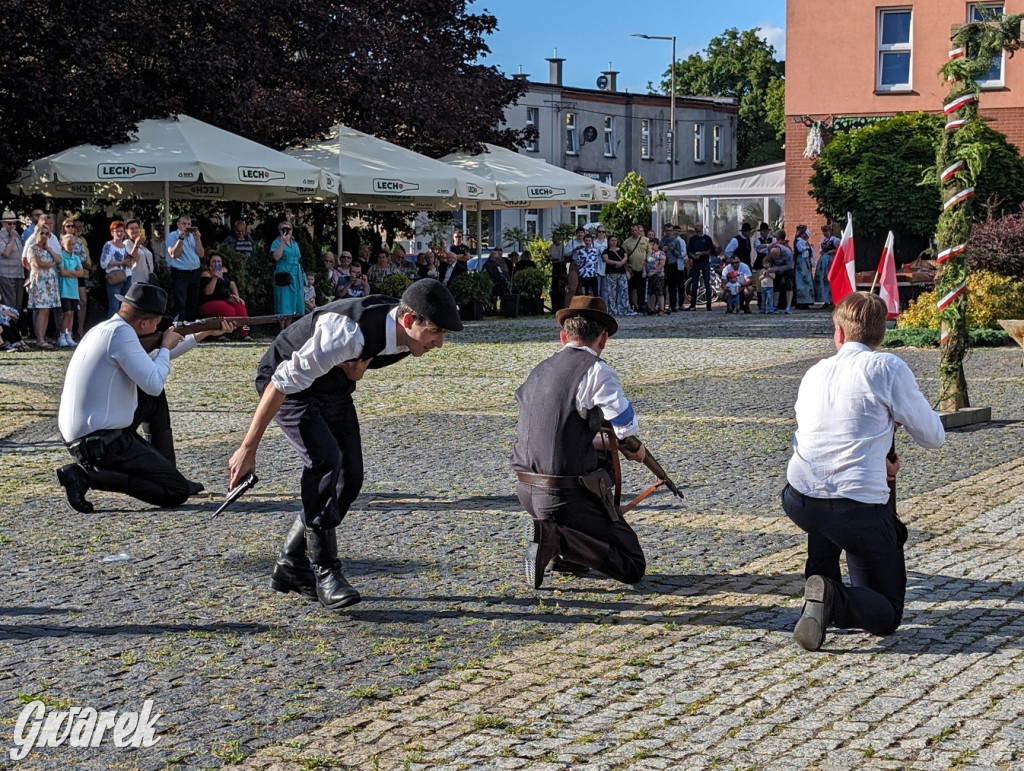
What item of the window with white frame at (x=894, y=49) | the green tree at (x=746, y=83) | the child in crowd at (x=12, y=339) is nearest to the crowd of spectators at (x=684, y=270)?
the window with white frame at (x=894, y=49)

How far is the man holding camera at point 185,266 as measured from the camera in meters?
21.4

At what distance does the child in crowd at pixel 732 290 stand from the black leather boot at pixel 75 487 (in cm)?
2328

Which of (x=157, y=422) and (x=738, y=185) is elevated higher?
(x=738, y=185)

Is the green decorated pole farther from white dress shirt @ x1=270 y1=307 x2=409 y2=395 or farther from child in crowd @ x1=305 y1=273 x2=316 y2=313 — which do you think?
child in crowd @ x1=305 y1=273 x2=316 y2=313

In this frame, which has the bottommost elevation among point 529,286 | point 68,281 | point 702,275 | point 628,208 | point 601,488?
point 601,488

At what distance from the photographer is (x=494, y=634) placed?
636 centimetres

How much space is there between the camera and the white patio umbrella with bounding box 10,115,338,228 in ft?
70.4

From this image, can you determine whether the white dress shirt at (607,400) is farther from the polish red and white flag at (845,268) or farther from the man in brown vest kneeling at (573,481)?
the polish red and white flag at (845,268)

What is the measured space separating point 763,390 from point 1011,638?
9615 millimetres

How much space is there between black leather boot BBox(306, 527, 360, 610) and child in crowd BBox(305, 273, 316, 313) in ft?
56.5

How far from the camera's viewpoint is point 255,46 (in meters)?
26.7

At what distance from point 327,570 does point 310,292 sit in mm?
17674

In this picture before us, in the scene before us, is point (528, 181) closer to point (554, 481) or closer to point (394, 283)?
point (394, 283)

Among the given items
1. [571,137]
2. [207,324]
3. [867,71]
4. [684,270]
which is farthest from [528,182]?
[571,137]
